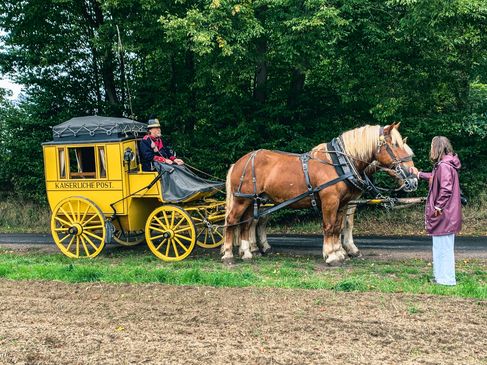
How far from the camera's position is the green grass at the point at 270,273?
706cm

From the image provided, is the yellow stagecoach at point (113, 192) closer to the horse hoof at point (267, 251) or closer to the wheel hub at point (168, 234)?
the wheel hub at point (168, 234)

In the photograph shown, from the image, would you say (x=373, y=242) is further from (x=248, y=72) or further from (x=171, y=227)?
(x=248, y=72)

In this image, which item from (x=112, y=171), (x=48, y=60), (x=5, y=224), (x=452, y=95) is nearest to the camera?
(x=112, y=171)

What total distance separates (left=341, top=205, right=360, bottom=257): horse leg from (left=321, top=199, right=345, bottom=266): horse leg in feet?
2.26

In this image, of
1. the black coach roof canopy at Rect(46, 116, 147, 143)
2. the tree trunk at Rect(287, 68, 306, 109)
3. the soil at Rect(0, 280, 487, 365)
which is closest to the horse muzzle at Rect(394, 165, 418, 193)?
the soil at Rect(0, 280, 487, 365)

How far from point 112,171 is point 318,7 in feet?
16.6

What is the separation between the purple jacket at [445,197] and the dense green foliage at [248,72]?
4.31 meters

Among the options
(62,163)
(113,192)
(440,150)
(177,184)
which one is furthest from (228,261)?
(440,150)

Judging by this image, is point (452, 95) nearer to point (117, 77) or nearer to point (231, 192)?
point (231, 192)

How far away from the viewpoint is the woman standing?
7.03 m

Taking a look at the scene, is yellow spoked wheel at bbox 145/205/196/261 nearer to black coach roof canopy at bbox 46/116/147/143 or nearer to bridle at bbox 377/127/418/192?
black coach roof canopy at bbox 46/116/147/143

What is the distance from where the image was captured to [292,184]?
29.7 feet

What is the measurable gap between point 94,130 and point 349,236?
5.03m

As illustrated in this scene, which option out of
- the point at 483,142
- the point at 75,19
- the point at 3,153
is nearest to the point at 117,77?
the point at 75,19
